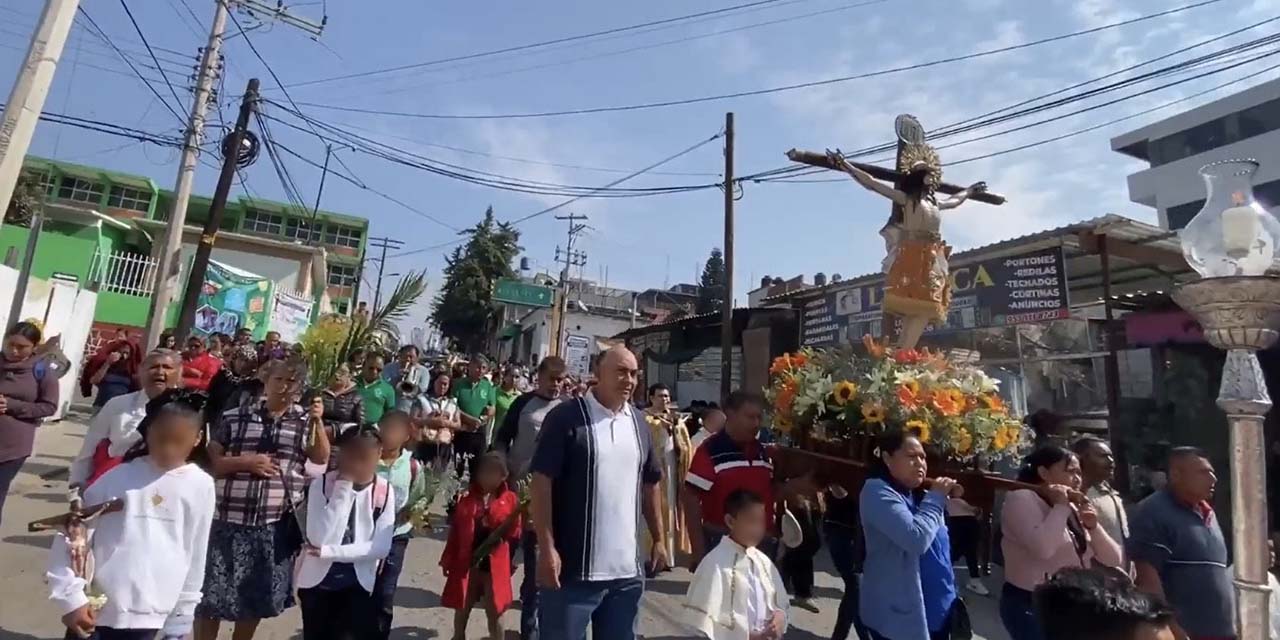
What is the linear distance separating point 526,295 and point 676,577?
798 inches

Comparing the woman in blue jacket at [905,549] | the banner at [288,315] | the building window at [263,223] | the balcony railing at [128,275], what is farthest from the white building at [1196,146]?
the building window at [263,223]

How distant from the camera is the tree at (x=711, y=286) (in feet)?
157

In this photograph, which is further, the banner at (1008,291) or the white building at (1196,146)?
the white building at (1196,146)

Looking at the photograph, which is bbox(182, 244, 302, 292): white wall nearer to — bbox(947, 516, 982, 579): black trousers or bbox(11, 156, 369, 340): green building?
bbox(11, 156, 369, 340): green building

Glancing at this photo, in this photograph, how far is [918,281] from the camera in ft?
15.8

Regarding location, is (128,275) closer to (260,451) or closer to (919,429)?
(260,451)

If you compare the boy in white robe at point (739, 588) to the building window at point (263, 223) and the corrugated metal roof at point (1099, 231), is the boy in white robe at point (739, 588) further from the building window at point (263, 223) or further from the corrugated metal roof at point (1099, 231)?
the building window at point (263, 223)

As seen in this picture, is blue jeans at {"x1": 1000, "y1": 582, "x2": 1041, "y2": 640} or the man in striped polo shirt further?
blue jeans at {"x1": 1000, "y1": 582, "x2": 1041, "y2": 640}

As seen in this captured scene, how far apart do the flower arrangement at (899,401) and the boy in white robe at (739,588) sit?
27.9 inches

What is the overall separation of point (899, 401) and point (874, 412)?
0.13 m

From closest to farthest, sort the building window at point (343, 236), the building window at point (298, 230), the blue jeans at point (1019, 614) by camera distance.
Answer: the blue jeans at point (1019, 614)
the building window at point (298, 230)
the building window at point (343, 236)

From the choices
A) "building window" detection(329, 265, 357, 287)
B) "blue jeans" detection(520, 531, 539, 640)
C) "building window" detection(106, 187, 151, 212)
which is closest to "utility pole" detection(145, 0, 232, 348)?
"blue jeans" detection(520, 531, 539, 640)

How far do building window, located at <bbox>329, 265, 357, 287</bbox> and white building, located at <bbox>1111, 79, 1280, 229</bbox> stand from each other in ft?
132

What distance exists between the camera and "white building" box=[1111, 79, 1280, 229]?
3075cm
